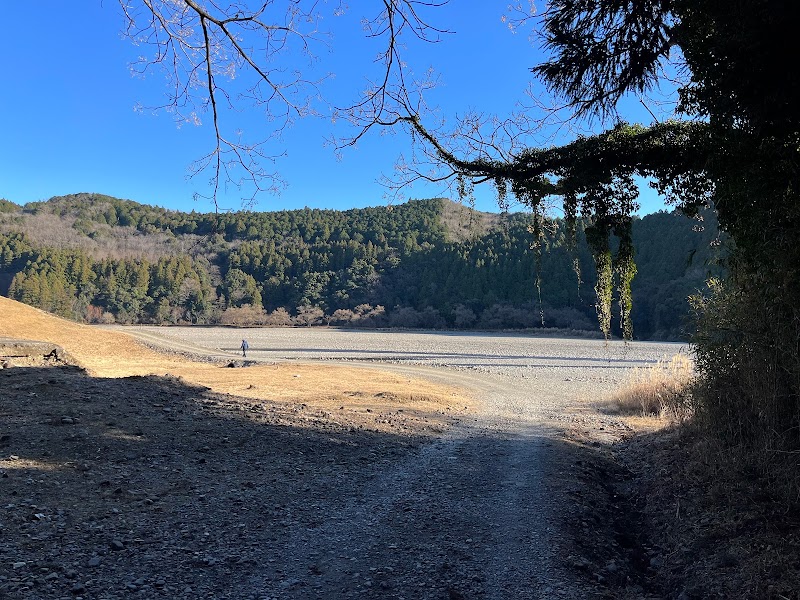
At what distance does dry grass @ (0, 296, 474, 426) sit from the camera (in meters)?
13.3

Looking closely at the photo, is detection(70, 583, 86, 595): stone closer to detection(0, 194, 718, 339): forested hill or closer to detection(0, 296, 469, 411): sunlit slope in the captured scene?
detection(0, 296, 469, 411): sunlit slope

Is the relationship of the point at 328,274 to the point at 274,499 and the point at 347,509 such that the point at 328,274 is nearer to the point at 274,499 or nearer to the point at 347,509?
the point at 274,499

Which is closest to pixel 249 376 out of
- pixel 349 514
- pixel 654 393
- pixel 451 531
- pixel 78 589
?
pixel 654 393

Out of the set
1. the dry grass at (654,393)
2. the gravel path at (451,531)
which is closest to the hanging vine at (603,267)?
the gravel path at (451,531)

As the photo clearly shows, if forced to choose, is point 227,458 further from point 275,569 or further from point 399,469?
point 275,569

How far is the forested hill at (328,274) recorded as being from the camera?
68.1 meters

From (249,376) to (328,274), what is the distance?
7338 cm

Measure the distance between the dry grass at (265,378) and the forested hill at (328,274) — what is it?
39934 millimetres

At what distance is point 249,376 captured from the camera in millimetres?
18750

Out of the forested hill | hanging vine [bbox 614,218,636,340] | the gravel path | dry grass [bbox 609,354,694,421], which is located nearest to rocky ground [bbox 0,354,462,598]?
the gravel path

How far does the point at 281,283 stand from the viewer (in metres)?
90.2

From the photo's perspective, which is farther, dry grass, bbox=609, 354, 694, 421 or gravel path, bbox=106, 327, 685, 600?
dry grass, bbox=609, 354, 694, 421

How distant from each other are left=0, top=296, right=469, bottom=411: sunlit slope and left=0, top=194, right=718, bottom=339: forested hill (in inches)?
1571

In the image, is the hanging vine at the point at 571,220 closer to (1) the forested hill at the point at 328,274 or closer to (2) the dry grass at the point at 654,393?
(2) the dry grass at the point at 654,393
